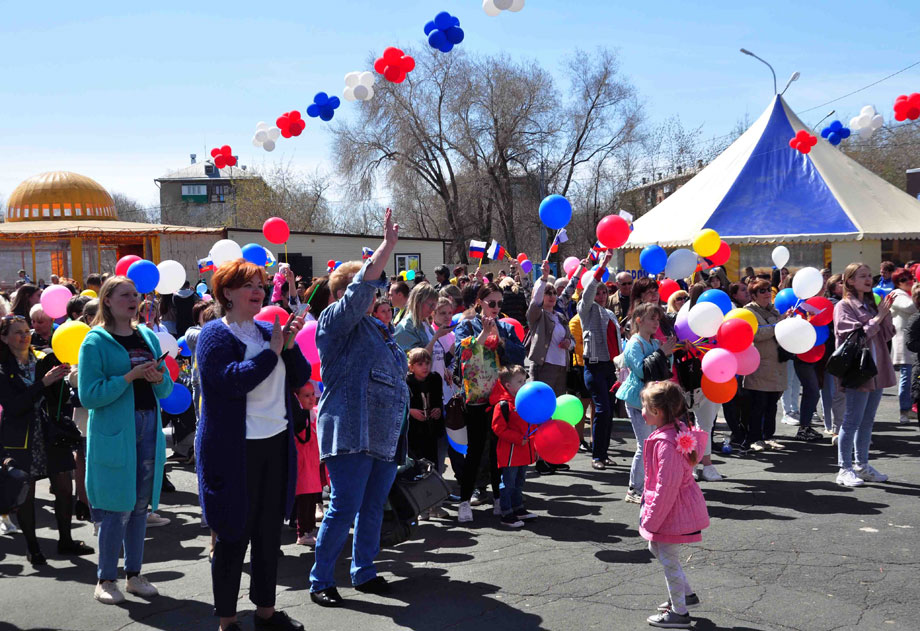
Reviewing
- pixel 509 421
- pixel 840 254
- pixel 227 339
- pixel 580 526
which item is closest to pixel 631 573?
pixel 580 526

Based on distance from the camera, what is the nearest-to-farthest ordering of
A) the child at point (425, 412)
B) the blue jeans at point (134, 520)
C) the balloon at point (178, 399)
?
the blue jeans at point (134, 520) < the child at point (425, 412) < the balloon at point (178, 399)

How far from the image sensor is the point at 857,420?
733cm

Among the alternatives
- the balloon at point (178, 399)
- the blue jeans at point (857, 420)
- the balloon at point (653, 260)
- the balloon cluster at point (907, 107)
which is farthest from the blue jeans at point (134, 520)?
the balloon cluster at point (907, 107)

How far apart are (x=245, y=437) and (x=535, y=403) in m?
2.64

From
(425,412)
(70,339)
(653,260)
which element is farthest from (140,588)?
(653,260)

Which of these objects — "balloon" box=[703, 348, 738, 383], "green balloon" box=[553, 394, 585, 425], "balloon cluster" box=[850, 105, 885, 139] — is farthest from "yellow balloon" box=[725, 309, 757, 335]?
"balloon cluster" box=[850, 105, 885, 139]

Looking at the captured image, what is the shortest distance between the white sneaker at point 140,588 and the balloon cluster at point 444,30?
6.01 m

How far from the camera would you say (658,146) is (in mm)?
43719

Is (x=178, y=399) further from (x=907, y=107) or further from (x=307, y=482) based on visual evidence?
(x=907, y=107)

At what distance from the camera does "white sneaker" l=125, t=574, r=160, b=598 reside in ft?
16.4

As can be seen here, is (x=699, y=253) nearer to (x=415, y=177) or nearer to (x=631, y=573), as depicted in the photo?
(x=631, y=573)

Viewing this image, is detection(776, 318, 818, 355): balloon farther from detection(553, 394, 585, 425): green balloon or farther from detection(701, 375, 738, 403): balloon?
detection(553, 394, 585, 425): green balloon

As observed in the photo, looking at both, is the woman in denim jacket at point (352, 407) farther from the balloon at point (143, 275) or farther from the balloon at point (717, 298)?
the balloon at point (717, 298)

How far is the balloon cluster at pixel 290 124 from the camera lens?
1117cm
